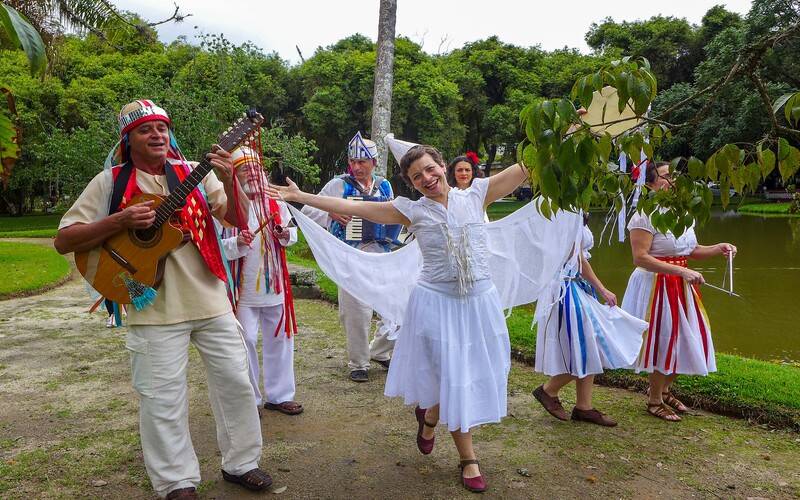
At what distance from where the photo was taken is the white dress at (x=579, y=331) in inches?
176

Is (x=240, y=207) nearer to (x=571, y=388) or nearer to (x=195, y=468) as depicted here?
(x=195, y=468)

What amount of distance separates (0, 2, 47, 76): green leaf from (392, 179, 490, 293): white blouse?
2.65 meters

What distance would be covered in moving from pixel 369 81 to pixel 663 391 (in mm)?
25386

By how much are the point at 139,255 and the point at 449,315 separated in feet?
5.71

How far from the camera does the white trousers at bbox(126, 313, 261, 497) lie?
3270mm

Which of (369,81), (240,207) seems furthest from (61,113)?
(240,207)

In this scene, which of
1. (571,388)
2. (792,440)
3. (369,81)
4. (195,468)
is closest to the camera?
(195,468)

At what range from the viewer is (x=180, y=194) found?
331 cm

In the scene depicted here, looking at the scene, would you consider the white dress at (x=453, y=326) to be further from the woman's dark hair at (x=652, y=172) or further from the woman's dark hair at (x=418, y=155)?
the woman's dark hair at (x=652, y=172)

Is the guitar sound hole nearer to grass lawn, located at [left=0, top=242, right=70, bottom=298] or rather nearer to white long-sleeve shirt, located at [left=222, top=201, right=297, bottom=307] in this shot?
white long-sleeve shirt, located at [left=222, top=201, right=297, bottom=307]

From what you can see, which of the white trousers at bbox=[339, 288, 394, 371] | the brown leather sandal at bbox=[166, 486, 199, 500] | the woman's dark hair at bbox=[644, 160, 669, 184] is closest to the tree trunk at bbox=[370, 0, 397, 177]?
the white trousers at bbox=[339, 288, 394, 371]

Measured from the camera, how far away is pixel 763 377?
197 inches

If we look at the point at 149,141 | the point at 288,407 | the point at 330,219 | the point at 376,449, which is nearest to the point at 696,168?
the point at 149,141

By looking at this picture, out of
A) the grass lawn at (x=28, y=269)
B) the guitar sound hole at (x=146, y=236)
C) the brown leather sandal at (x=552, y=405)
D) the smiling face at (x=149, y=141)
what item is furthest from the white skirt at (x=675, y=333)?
the grass lawn at (x=28, y=269)
